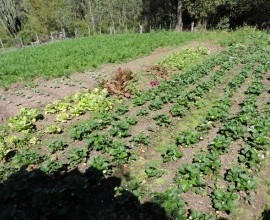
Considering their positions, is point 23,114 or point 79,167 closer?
point 79,167

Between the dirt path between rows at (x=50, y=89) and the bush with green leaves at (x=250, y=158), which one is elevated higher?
the bush with green leaves at (x=250, y=158)

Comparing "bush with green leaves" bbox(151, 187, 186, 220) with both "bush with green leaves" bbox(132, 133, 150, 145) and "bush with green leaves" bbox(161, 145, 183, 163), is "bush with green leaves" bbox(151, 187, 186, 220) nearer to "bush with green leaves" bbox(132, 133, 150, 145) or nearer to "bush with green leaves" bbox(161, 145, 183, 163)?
"bush with green leaves" bbox(161, 145, 183, 163)

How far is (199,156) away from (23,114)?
209 inches

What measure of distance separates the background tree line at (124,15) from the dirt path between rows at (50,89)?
16587 millimetres

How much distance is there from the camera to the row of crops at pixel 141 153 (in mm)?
4762

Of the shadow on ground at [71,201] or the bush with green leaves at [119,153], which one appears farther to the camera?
the bush with green leaves at [119,153]

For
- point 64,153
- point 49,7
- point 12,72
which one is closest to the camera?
point 64,153

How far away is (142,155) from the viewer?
6.27 metres

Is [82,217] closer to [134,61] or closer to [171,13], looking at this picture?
[134,61]

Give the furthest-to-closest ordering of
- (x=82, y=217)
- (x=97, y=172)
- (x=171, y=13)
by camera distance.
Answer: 1. (x=171, y=13)
2. (x=97, y=172)
3. (x=82, y=217)

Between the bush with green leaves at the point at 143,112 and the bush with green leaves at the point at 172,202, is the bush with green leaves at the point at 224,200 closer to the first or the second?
the bush with green leaves at the point at 172,202

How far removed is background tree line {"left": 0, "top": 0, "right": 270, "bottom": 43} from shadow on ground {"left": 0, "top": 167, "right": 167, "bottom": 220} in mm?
24349

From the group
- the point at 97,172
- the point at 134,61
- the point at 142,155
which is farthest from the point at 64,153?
the point at 134,61

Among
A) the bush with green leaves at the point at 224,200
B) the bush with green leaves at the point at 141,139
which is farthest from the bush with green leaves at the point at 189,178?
the bush with green leaves at the point at 141,139
